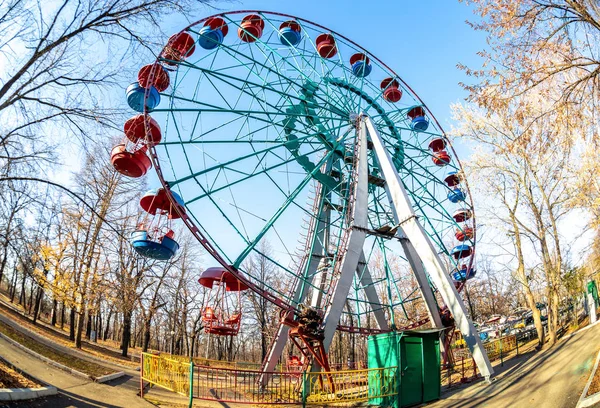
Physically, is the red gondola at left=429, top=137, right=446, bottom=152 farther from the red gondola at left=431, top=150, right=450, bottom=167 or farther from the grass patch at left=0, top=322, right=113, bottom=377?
the grass patch at left=0, top=322, right=113, bottom=377

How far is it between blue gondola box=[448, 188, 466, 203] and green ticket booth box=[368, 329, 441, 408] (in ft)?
34.4

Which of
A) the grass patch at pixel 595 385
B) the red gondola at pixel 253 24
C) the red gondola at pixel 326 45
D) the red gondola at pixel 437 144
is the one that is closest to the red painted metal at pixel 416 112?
the red gondola at pixel 437 144

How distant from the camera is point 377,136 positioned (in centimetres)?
1659

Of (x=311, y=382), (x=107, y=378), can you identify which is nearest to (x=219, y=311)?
(x=107, y=378)

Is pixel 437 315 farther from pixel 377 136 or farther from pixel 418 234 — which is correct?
pixel 377 136

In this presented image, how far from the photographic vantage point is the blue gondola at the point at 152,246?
10.5 metres

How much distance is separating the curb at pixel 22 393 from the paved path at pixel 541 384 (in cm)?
988

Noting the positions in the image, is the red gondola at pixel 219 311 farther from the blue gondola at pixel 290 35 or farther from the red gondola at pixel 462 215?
the red gondola at pixel 462 215

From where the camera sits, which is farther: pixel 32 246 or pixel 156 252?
pixel 156 252

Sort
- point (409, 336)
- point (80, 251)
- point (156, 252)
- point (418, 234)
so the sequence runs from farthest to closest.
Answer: point (80, 251) → point (418, 234) → point (409, 336) → point (156, 252)

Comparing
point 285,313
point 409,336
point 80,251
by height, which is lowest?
point 409,336

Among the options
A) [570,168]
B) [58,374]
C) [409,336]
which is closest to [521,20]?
[409,336]

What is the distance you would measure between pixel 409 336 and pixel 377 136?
27.9 feet

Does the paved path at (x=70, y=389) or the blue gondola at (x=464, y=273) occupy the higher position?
the blue gondola at (x=464, y=273)
